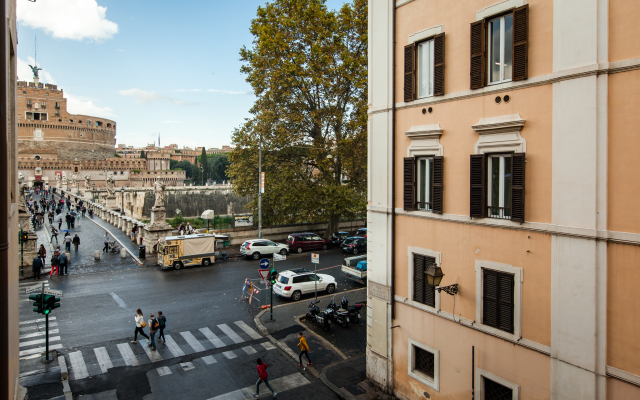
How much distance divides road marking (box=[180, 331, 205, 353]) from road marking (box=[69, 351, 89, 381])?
331cm

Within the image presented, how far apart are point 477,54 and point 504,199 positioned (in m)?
3.32

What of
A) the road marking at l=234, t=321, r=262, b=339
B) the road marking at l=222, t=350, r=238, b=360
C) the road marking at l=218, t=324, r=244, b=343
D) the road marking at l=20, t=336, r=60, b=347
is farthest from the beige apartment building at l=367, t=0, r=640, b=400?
the road marking at l=20, t=336, r=60, b=347

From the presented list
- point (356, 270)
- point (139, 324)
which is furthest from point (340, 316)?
point (139, 324)

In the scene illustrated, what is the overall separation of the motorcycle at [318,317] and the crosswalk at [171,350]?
235 cm

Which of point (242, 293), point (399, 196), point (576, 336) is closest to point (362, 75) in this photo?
point (242, 293)

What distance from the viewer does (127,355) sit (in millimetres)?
13750

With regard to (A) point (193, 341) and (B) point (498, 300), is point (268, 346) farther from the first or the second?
(B) point (498, 300)

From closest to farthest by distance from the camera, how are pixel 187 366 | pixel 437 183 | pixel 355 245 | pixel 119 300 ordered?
pixel 437 183 < pixel 187 366 < pixel 119 300 < pixel 355 245

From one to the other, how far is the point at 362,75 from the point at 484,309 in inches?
911

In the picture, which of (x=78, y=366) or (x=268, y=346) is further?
(x=268, y=346)

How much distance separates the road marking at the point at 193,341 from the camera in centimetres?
1427

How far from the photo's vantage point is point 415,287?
1098cm

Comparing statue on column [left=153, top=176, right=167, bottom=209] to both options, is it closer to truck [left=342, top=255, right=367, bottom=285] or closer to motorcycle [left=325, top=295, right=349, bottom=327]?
truck [left=342, top=255, right=367, bottom=285]

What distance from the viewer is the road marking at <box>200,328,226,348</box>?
14.7m
